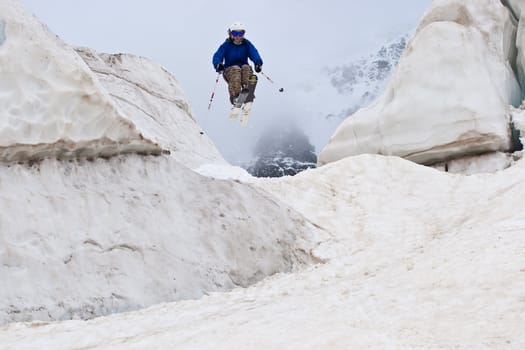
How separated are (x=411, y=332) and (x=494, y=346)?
74cm

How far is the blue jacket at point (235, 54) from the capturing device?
45.5 ft

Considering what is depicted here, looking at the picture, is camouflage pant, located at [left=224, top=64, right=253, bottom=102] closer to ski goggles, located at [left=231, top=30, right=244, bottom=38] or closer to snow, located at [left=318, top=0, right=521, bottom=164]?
ski goggles, located at [left=231, top=30, right=244, bottom=38]

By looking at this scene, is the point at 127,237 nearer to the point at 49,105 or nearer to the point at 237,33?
the point at 49,105

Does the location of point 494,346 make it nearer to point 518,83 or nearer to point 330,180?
point 330,180

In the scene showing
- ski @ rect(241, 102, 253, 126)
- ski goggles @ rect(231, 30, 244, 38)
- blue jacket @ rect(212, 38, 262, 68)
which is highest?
ski goggles @ rect(231, 30, 244, 38)

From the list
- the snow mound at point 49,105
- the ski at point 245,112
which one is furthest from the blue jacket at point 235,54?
the snow mound at point 49,105

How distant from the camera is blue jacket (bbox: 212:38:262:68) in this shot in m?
13.9

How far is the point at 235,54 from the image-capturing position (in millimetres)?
13977

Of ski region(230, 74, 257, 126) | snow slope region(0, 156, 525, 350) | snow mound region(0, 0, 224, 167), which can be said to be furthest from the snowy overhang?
ski region(230, 74, 257, 126)

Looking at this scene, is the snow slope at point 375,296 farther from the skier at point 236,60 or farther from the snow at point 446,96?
the snow at point 446,96

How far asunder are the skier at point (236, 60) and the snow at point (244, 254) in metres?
3.12

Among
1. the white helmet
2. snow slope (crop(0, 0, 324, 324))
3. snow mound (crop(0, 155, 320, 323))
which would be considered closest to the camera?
snow mound (crop(0, 155, 320, 323))

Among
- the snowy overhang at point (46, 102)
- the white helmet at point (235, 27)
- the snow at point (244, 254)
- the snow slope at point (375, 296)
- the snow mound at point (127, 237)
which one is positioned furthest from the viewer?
the white helmet at point (235, 27)

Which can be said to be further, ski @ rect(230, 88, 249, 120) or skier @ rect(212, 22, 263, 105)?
ski @ rect(230, 88, 249, 120)
